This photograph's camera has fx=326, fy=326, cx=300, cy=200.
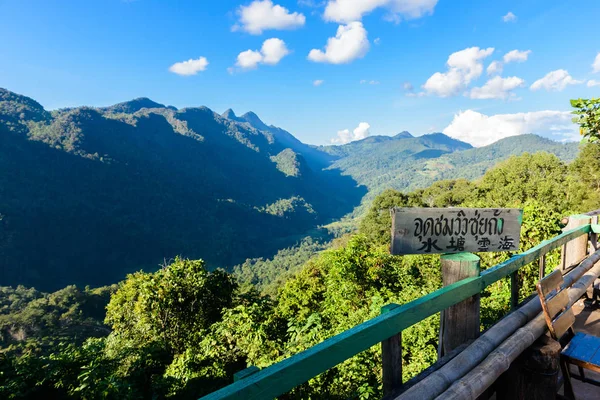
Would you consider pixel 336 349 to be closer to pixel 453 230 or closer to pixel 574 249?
pixel 453 230

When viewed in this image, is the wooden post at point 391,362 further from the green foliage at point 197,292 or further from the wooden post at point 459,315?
the green foliage at point 197,292

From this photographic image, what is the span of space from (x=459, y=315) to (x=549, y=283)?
64 cm

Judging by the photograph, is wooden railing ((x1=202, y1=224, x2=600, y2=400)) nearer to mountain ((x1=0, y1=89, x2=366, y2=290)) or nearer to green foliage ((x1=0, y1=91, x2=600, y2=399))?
green foliage ((x1=0, y1=91, x2=600, y2=399))

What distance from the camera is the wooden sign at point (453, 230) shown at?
5.21 ft

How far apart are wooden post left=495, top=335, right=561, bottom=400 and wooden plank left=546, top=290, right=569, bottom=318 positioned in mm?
181

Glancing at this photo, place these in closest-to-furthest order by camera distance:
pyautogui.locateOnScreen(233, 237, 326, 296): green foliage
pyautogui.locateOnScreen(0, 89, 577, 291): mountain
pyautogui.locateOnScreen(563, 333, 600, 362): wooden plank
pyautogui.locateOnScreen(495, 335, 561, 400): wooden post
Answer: pyautogui.locateOnScreen(495, 335, 561, 400): wooden post → pyautogui.locateOnScreen(563, 333, 600, 362): wooden plank → pyautogui.locateOnScreen(233, 237, 326, 296): green foliage → pyautogui.locateOnScreen(0, 89, 577, 291): mountain

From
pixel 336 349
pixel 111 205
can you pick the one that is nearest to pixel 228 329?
pixel 336 349

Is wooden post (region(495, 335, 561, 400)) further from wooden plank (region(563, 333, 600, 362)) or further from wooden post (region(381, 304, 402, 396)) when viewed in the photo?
wooden post (region(381, 304, 402, 396))

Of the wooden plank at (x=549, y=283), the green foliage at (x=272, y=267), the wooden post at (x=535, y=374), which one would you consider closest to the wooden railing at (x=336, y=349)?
the wooden plank at (x=549, y=283)

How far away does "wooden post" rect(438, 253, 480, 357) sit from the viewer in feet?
5.78

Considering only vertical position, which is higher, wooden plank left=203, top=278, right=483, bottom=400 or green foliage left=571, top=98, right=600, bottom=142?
green foliage left=571, top=98, right=600, bottom=142

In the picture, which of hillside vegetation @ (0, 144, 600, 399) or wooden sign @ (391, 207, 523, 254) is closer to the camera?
wooden sign @ (391, 207, 523, 254)

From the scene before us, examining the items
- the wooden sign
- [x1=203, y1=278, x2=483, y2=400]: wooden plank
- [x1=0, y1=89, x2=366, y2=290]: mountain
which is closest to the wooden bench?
the wooden sign

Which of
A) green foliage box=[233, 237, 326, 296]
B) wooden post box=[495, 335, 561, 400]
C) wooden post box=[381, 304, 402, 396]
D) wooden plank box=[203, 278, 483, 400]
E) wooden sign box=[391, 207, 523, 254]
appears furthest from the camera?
green foliage box=[233, 237, 326, 296]
